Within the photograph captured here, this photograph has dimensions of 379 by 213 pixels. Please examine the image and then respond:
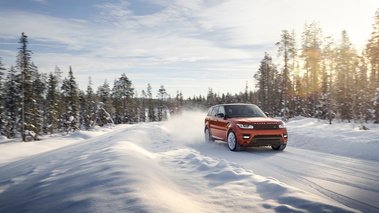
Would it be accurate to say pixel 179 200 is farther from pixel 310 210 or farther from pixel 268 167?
pixel 268 167

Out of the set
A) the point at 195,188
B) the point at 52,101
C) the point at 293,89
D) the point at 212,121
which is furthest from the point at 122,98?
the point at 195,188

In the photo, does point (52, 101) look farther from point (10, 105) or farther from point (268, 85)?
point (268, 85)

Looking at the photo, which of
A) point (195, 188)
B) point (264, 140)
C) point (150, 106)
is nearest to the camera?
point (195, 188)

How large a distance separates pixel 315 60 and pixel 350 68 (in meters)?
10.4

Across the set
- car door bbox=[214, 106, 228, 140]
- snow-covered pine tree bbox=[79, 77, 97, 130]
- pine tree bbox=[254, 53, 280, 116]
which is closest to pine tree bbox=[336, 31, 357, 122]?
pine tree bbox=[254, 53, 280, 116]

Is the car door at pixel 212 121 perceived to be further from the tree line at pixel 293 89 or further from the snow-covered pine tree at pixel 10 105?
the snow-covered pine tree at pixel 10 105

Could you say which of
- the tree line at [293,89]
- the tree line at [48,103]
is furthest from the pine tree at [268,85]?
the tree line at [48,103]

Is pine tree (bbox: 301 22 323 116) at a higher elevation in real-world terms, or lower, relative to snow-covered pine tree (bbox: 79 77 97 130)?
higher

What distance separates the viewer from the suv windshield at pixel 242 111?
10070 mm

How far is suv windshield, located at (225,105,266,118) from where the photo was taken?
1007 cm

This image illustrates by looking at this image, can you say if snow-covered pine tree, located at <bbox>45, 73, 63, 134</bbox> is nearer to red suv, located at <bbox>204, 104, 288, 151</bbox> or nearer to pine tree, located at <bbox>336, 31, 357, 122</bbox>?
red suv, located at <bbox>204, 104, 288, 151</bbox>

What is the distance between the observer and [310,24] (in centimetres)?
3859

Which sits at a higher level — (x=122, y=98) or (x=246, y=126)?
(x=122, y=98)

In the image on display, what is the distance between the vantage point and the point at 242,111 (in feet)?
34.0
